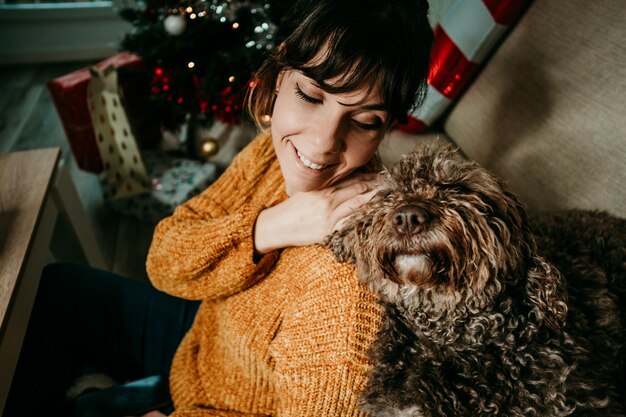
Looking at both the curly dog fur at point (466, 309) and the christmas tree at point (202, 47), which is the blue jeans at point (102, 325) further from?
the christmas tree at point (202, 47)

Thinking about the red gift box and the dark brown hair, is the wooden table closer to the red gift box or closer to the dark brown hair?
the dark brown hair

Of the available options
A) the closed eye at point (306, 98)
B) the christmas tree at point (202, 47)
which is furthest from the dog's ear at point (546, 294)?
the christmas tree at point (202, 47)

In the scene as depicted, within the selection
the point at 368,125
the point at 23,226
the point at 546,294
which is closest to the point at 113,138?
the point at 23,226

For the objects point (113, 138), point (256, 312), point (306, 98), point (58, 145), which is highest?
point (306, 98)

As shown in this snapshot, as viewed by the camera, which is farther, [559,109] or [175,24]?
[175,24]

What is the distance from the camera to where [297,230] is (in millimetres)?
934

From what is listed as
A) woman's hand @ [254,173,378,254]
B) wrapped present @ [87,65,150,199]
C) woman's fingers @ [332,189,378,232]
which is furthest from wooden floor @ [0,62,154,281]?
woman's fingers @ [332,189,378,232]

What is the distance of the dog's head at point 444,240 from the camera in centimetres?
78

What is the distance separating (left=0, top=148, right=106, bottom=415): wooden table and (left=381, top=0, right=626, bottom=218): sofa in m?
1.27

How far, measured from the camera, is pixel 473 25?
1.43 m

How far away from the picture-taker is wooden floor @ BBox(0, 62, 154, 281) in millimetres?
2285

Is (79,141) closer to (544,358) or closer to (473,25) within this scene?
(473,25)

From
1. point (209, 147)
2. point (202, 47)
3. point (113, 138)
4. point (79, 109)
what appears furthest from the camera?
point (209, 147)

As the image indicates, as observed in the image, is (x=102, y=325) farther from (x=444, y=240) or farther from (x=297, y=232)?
(x=444, y=240)
